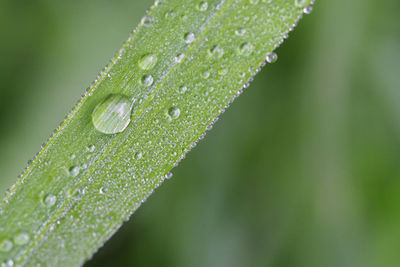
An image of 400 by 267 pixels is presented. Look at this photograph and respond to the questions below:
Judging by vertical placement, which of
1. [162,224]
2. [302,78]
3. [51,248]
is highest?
[302,78]

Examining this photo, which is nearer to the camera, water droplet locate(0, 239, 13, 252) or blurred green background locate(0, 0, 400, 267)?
water droplet locate(0, 239, 13, 252)

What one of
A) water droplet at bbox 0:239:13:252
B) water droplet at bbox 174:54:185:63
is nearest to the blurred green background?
water droplet at bbox 0:239:13:252

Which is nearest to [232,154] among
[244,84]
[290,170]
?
[290,170]

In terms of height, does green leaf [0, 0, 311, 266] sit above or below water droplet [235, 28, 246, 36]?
below

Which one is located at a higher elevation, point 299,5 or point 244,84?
point 299,5

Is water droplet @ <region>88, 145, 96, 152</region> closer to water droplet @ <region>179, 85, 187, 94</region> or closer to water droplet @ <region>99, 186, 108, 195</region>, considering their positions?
water droplet @ <region>99, 186, 108, 195</region>

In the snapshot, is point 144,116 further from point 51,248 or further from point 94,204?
point 51,248
